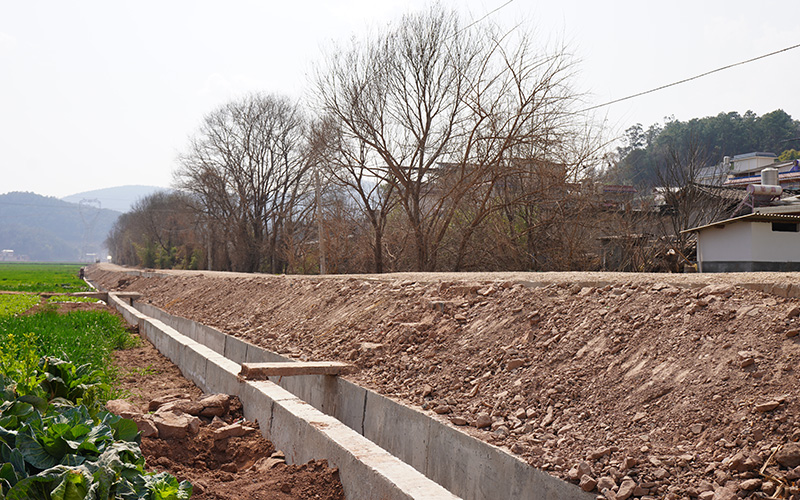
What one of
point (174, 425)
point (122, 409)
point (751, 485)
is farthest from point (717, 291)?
point (122, 409)

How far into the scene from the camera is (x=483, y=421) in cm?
467

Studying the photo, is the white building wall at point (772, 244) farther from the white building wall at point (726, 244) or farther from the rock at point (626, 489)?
the rock at point (626, 489)

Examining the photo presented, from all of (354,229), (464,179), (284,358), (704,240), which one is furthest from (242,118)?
(284,358)

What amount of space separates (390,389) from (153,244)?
267 ft

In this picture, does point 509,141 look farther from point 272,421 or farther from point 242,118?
point 242,118

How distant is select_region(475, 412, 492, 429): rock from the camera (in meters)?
4.66

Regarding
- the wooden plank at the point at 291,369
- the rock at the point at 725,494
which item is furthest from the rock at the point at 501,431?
the wooden plank at the point at 291,369

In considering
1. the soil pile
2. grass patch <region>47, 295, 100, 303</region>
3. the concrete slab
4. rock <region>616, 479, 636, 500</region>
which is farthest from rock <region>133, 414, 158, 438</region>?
grass patch <region>47, 295, 100, 303</region>

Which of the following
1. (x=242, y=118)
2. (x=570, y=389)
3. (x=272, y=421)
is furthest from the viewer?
(x=242, y=118)

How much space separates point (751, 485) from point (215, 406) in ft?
15.9

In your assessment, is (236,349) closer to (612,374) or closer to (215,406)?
(215,406)

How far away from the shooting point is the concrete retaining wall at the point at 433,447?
3895 mm

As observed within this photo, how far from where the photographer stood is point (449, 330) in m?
6.73

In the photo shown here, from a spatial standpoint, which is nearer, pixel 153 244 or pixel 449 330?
pixel 449 330
